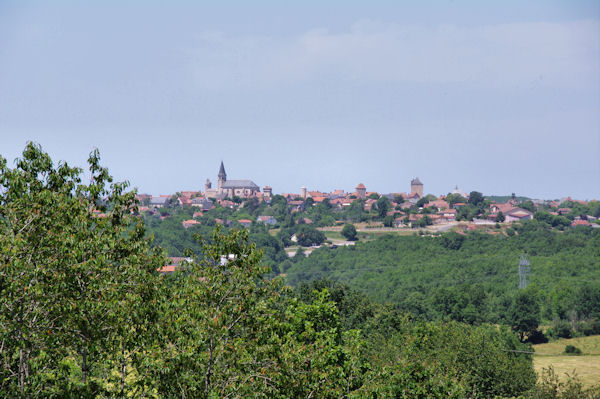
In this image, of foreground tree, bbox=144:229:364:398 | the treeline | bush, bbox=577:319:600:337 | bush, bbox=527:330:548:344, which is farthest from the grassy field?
foreground tree, bbox=144:229:364:398

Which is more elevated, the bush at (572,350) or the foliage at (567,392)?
the foliage at (567,392)

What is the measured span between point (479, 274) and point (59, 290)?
396 ft

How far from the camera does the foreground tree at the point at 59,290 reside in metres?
12.9

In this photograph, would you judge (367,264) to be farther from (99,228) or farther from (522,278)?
(99,228)

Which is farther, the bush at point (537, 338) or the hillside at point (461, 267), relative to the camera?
the hillside at point (461, 267)

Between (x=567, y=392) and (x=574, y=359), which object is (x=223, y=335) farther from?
(x=574, y=359)

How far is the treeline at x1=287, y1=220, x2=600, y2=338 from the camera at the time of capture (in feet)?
300

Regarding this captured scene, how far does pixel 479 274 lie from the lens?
126000 millimetres

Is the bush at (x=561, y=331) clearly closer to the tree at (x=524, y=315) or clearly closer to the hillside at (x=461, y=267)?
the tree at (x=524, y=315)

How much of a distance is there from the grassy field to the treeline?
385 cm

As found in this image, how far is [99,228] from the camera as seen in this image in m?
15.5

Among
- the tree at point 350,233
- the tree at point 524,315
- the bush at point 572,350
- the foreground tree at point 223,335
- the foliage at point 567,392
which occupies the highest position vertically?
the foreground tree at point 223,335

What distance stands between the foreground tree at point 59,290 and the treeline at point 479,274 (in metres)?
61.0

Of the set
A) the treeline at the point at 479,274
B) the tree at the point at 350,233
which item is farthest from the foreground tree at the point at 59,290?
the tree at the point at 350,233
